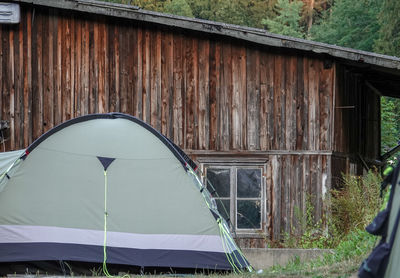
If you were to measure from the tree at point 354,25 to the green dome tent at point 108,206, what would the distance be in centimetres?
2662

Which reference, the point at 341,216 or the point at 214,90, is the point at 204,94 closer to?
the point at 214,90

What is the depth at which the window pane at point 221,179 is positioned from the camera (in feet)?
47.2

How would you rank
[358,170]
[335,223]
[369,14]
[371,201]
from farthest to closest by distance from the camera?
[369,14]
[358,170]
[335,223]
[371,201]

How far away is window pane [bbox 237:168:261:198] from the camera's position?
14320 mm

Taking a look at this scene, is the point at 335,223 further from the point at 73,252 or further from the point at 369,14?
the point at 369,14

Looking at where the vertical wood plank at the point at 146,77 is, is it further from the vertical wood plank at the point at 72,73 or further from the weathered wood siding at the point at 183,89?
the vertical wood plank at the point at 72,73

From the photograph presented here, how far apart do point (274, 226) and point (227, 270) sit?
14.5 ft

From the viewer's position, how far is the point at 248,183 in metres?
14.4

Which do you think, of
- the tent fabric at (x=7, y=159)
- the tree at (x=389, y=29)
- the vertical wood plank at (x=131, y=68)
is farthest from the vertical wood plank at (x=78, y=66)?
the tree at (x=389, y=29)

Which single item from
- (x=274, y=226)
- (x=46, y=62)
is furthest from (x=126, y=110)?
(x=274, y=226)

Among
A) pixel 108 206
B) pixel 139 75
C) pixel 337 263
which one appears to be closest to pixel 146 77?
pixel 139 75

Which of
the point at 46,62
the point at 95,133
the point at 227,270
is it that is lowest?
the point at 227,270

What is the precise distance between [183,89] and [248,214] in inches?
101

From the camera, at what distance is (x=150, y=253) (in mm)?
9898
